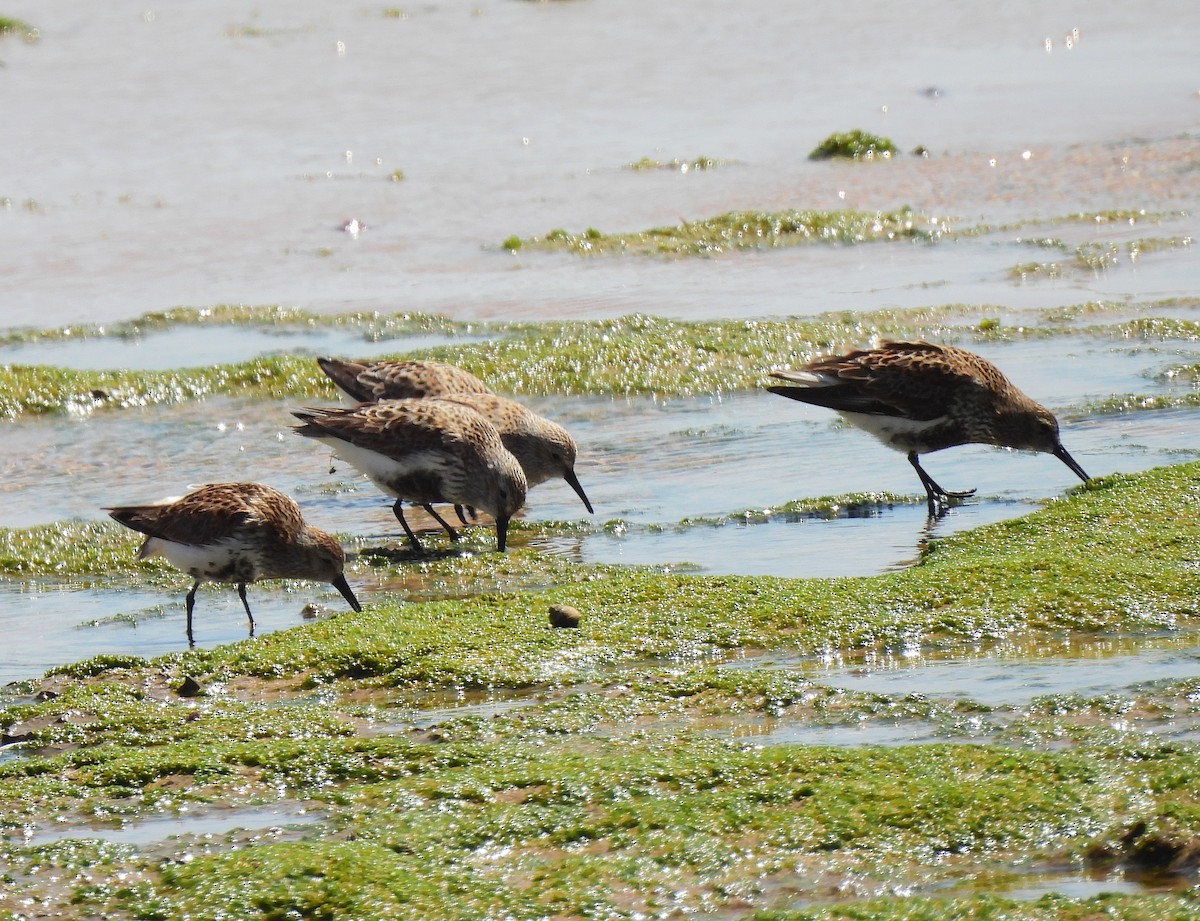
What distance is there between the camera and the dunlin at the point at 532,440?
10.2m

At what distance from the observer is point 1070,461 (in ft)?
31.5

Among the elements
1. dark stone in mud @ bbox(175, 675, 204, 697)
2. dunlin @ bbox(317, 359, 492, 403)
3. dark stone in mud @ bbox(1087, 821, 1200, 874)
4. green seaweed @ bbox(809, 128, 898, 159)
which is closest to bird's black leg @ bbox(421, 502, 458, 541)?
dunlin @ bbox(317, 359, 492, 403)

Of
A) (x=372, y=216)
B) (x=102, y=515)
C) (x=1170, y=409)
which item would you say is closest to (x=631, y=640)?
(x=102, y=515)

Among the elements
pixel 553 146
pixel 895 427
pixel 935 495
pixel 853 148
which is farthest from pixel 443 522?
pixel 553 146

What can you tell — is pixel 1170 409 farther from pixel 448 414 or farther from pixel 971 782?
pixel 971 782

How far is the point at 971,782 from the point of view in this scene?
5242mm

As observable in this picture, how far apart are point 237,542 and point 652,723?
2842 mm

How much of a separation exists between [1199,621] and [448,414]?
4.53m

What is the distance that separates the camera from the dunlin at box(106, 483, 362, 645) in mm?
8195

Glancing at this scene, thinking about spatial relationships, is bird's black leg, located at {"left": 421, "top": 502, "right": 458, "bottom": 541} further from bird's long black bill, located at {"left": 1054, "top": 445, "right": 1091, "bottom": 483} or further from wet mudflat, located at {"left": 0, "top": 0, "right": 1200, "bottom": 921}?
bird's long black bill, located at {"left": 1054, "top": 445, "right": 1091, "bottom": 483}

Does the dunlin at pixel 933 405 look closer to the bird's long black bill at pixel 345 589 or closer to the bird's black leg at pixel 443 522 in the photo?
the bird's black leg at pixel 443 522

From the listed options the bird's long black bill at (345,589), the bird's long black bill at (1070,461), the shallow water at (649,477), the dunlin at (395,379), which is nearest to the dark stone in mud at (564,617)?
the shallow water at (649,477)

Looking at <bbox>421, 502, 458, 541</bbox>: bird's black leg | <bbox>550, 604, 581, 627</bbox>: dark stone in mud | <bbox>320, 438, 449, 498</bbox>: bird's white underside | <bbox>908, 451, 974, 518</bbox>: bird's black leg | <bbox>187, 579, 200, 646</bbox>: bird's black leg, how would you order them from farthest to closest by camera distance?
<bbox>421, 502, 458, 541</bbox>: bird's black leg, <bbox>320, 438, 449, 498</bbox>: bird's white underside, <bbox>908, 451, 974, 518</bbox>: bird's black leg, <bbox>187, 579, 200, 646</bbox>: bird's black leg, <bbox>550, 604, 581, 627</bbox>: dark stone in mud

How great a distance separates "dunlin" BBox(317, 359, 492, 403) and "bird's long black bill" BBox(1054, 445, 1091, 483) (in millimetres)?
3528
